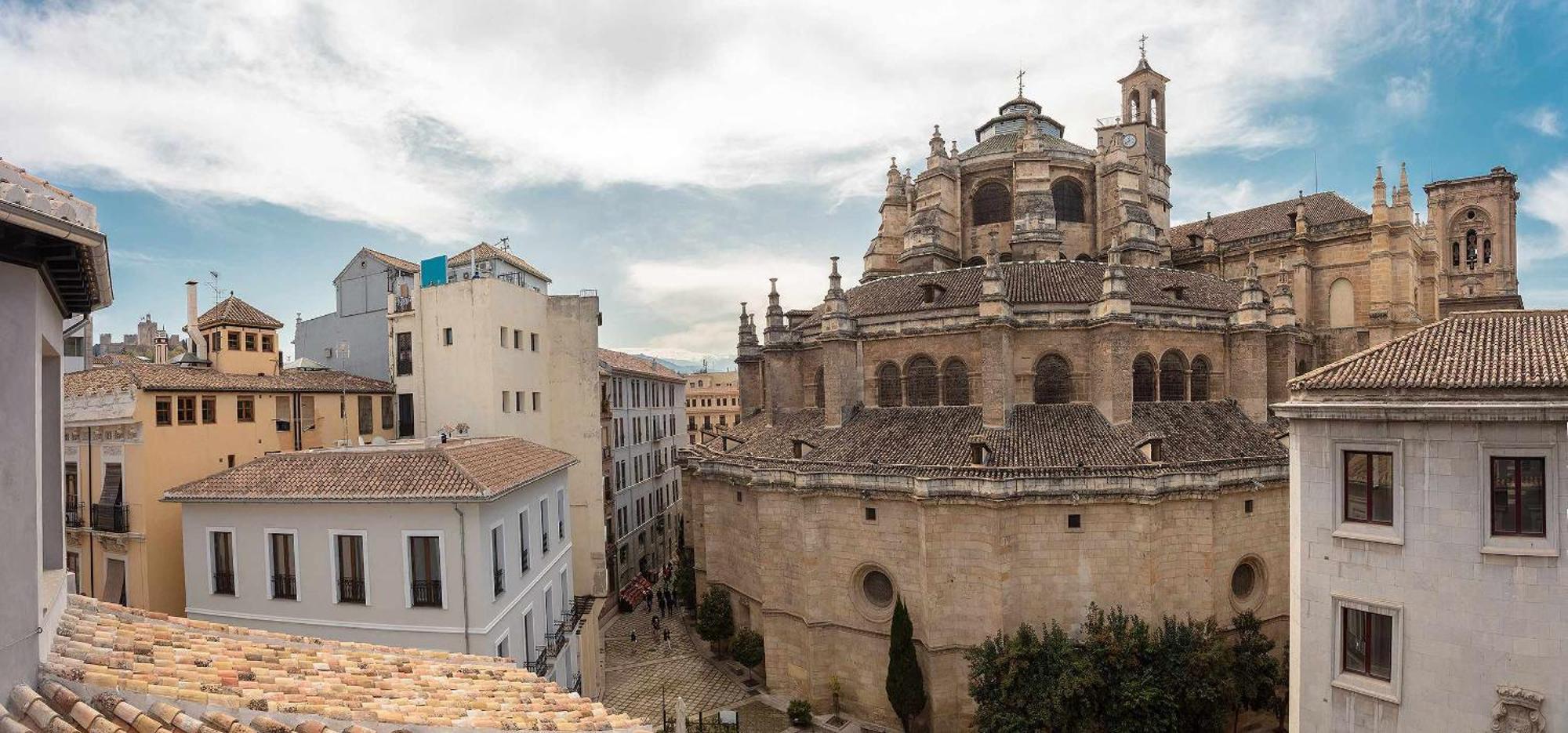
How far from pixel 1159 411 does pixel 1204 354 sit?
14.0 ft

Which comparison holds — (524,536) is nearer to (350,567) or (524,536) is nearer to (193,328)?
(350,567)

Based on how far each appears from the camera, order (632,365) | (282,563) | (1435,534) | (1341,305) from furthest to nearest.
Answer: (632,365) < (1341,305) < (282,563) < (1435,534)

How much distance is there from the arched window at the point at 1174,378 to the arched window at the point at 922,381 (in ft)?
32.0

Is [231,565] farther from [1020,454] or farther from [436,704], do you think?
[1020,454]

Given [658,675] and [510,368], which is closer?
[510,368]

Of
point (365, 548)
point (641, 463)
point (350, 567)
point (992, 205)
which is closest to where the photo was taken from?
point (365, 548)

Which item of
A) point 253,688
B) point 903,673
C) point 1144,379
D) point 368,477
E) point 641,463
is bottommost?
point 903,673

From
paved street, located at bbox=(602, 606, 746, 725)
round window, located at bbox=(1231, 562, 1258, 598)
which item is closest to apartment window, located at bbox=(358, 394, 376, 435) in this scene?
paved street, located at bbox=(602, 606, 746, 725)

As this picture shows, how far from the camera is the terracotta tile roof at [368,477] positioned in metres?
18.0

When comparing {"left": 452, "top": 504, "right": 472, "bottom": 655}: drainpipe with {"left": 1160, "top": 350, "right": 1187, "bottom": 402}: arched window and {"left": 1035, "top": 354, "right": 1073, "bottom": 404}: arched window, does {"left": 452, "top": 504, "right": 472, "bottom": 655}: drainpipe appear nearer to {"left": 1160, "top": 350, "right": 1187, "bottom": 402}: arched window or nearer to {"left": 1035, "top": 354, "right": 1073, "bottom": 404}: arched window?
{"left": 1035, "top": 354, "right": 1073, "bottom": 404}: arched window

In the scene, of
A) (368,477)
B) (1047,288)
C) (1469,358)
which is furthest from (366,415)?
(1469,358)

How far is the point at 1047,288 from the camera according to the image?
3127 centimetres

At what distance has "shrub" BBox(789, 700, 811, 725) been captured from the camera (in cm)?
2717

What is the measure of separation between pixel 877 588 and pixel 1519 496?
18227mm
